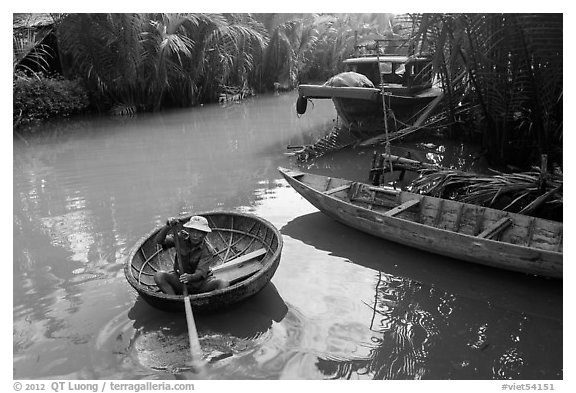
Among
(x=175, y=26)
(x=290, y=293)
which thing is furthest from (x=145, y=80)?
(x=290, y=293)

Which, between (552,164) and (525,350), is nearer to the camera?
(525,350)

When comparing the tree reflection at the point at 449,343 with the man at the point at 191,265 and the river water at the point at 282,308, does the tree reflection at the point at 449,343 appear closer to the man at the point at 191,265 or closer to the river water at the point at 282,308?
the river water at the point at 282,308

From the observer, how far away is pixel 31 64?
1603cm

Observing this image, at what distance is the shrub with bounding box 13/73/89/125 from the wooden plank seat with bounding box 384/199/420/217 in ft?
38.9

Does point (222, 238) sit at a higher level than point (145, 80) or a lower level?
lower

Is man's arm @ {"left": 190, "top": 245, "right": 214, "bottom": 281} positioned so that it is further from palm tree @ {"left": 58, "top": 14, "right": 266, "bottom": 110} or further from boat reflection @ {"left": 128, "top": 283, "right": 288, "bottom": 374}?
palm tree @ {"left": 58, "top": 14, "right": 266, "bottom": 110}

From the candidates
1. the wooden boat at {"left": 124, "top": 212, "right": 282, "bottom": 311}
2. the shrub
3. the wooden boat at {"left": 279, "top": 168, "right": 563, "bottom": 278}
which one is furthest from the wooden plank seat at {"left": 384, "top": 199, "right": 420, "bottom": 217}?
the shrub

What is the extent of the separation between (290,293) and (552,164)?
14.2ft

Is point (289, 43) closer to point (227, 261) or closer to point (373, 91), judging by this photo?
point (373, 91)

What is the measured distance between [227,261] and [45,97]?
12274 mm

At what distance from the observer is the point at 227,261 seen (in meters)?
5.38

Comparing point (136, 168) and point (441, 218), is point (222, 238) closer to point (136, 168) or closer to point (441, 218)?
point (441, 218)

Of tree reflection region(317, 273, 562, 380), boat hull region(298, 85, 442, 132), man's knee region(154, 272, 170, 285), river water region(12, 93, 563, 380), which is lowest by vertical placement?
tree reflection region(317, 273, 562, 380)

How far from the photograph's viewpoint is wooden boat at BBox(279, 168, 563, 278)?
15.8 feet
